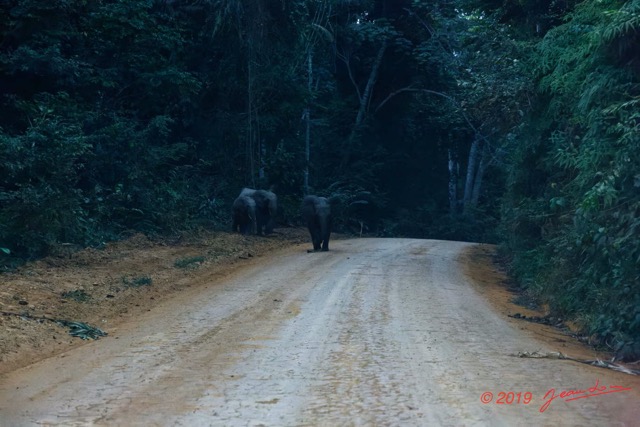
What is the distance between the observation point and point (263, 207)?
2441cm

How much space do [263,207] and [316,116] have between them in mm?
15420

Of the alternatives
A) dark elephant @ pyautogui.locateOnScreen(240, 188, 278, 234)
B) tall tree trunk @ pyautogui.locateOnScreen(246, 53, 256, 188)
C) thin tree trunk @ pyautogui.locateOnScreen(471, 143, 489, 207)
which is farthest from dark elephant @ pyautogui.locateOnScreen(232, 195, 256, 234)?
thin tree trunk @ pyautogui.locateOnScreen(471, 143, 489, 207)

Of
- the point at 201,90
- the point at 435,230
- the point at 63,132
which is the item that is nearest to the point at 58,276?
the point at 63,132

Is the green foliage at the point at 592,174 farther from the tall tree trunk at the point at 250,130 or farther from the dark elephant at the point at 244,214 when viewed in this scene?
the tall tree trunk at the point at 250,130

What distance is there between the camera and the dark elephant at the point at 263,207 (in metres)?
24.3

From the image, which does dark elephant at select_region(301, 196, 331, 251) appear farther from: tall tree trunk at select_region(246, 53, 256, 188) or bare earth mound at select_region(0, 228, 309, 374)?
tall tree trunk at select_region(246, 53, 256, 188)

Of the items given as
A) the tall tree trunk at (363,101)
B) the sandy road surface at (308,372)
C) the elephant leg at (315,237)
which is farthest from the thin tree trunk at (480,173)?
the sandy road surface at (308,372)

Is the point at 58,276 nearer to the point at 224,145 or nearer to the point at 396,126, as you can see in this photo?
the point at 224,145

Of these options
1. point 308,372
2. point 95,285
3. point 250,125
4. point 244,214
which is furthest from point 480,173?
point 308,372
